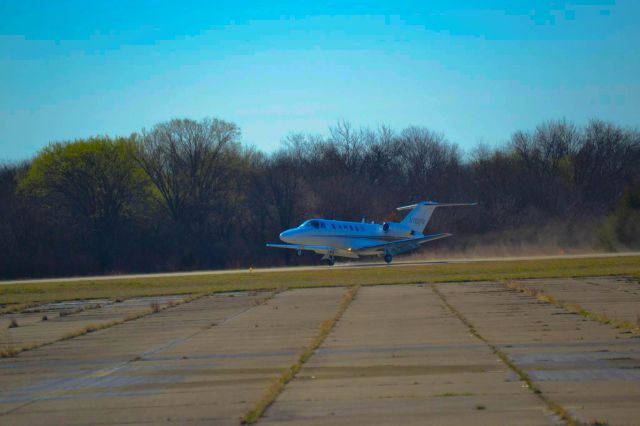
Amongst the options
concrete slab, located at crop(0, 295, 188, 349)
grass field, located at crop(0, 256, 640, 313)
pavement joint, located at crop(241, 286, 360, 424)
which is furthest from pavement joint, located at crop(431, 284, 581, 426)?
grass field, located at crop(0, 256, 640, 313)

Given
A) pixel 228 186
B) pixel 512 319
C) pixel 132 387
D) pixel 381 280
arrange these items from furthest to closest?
pixel 228 186
pixel 381 280
pixel 512 319
pixel 132 387

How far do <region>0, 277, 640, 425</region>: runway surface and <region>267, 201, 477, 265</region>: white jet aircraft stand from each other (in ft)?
89.9

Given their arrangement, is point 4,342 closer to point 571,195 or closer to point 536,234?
point 536,234

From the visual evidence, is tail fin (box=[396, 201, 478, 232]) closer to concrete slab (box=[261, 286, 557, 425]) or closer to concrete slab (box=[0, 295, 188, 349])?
concrete slab (box=[0, 295, 188, 349])

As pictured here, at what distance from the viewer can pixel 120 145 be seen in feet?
235

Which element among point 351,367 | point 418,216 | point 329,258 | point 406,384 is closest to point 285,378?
point 351,367

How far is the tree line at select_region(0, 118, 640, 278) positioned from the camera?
2469 inches

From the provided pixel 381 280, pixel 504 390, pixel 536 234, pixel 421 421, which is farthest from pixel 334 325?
pixel 536 234

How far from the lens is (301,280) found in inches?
1390

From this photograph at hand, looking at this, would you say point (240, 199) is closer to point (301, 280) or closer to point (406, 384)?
point (301, 280)

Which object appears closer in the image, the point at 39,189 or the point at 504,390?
the point at 504,390

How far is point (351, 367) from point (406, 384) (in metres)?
1.68

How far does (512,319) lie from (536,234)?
1892 inches

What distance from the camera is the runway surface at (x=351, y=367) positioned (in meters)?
8.77
